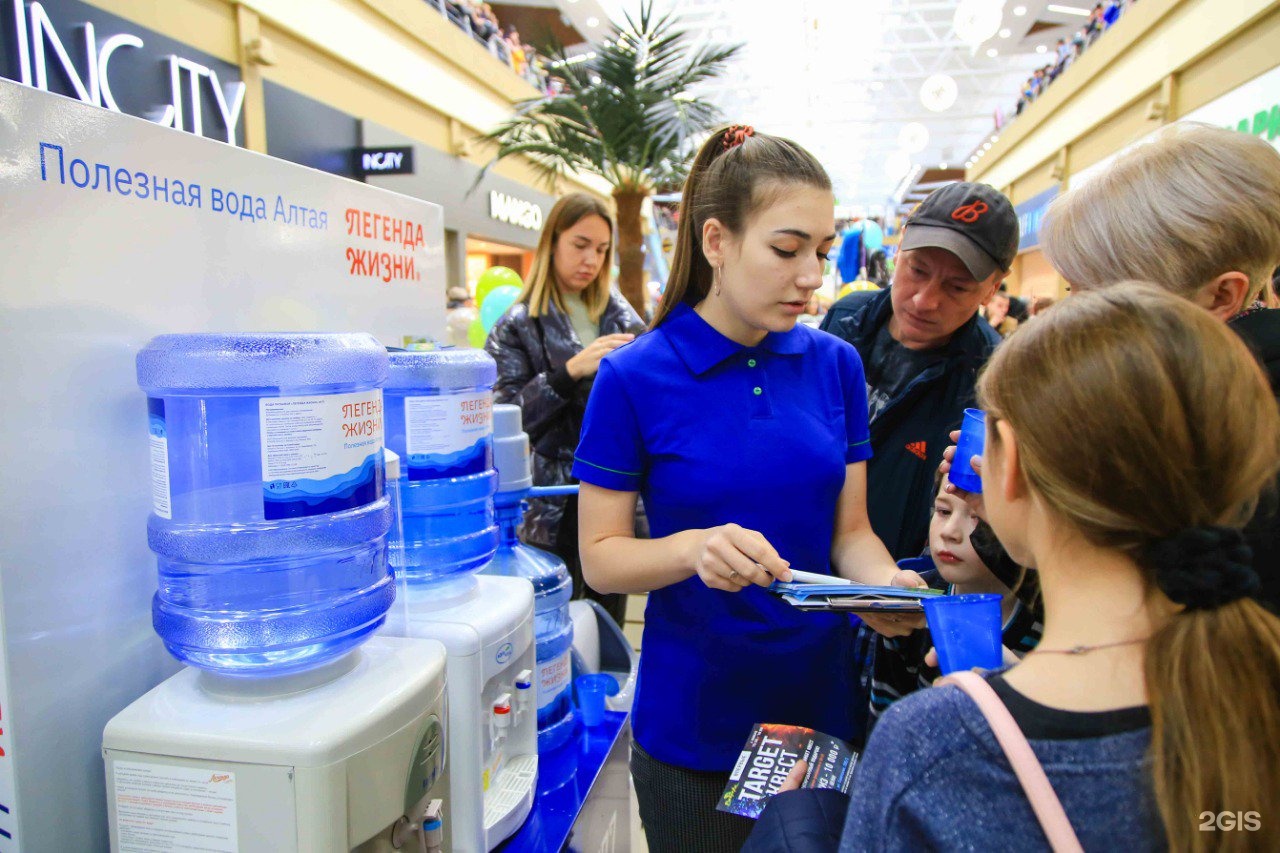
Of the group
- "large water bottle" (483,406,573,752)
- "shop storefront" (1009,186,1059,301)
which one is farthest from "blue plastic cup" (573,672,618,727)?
"shop storefront" (1009,186,1059,301)

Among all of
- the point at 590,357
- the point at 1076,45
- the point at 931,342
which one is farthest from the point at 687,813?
the point at 1076,45

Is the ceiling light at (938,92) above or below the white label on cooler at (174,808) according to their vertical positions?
above

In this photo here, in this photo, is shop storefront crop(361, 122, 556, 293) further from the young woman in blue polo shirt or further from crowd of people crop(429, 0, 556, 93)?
the young woman in blue polo shirt

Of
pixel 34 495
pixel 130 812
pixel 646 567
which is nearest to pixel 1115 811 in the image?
pixel 646 567

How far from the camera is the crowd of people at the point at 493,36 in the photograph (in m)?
11.3

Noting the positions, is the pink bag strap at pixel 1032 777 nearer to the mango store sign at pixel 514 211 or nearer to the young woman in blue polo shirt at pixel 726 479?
the young woman in blue polo shirt at pixel 726 479

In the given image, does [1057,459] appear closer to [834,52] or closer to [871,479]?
[871,479]

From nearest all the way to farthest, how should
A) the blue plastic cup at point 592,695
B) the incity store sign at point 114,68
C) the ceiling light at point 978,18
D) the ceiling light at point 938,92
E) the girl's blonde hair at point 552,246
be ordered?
the blue plastic cup at point 592,695
the girl's blonde hair at point 552,246
the incity store sign at point 114,68
the ceiling light at point 978,18
the ceiling light at point 938,92

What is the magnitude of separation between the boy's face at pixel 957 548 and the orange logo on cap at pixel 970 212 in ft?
2.17

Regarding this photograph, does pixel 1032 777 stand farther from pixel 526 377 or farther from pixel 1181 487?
pixel 526 377

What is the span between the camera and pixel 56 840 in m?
1.09

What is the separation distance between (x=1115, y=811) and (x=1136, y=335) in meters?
0.41

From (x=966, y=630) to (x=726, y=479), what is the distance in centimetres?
49

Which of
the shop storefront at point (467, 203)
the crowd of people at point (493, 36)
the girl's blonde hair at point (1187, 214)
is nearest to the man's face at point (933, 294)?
the girl's blonde hair at point (1187, 214)
